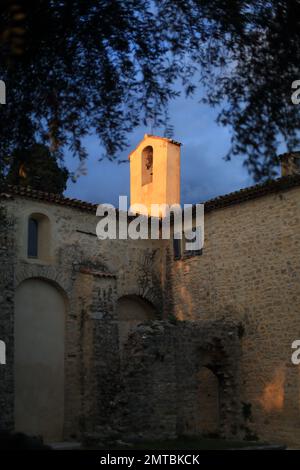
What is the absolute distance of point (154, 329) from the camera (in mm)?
15664

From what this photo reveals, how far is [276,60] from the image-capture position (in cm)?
716

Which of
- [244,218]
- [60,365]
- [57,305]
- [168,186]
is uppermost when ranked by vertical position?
[168,186]

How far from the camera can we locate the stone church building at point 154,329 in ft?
51.1

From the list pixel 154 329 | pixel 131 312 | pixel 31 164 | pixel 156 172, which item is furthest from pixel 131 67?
pixel 156 172

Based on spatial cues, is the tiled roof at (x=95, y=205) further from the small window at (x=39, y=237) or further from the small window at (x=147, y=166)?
the small window at (x=147, y=166)

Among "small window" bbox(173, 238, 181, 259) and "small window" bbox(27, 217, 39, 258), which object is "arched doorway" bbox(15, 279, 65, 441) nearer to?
"small window" bbox(27, 217, 39, 258)

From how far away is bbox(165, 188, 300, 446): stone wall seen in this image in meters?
16.0

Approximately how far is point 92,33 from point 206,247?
39.9 feet

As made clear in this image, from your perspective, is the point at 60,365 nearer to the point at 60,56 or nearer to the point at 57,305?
the point at 57,305

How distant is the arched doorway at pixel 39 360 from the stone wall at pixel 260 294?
13.6 feet

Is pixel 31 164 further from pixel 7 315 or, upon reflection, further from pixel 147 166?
pixel 147 166

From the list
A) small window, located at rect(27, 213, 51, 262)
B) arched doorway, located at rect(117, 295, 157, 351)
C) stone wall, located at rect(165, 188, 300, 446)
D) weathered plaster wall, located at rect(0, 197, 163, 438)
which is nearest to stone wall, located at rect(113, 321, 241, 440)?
stone wall, located at rect(165, 188, 300, 446)

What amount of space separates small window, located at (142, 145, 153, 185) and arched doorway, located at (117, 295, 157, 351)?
5.95m

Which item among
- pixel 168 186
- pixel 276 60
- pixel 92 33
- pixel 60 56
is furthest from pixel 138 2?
pixel 168 186
